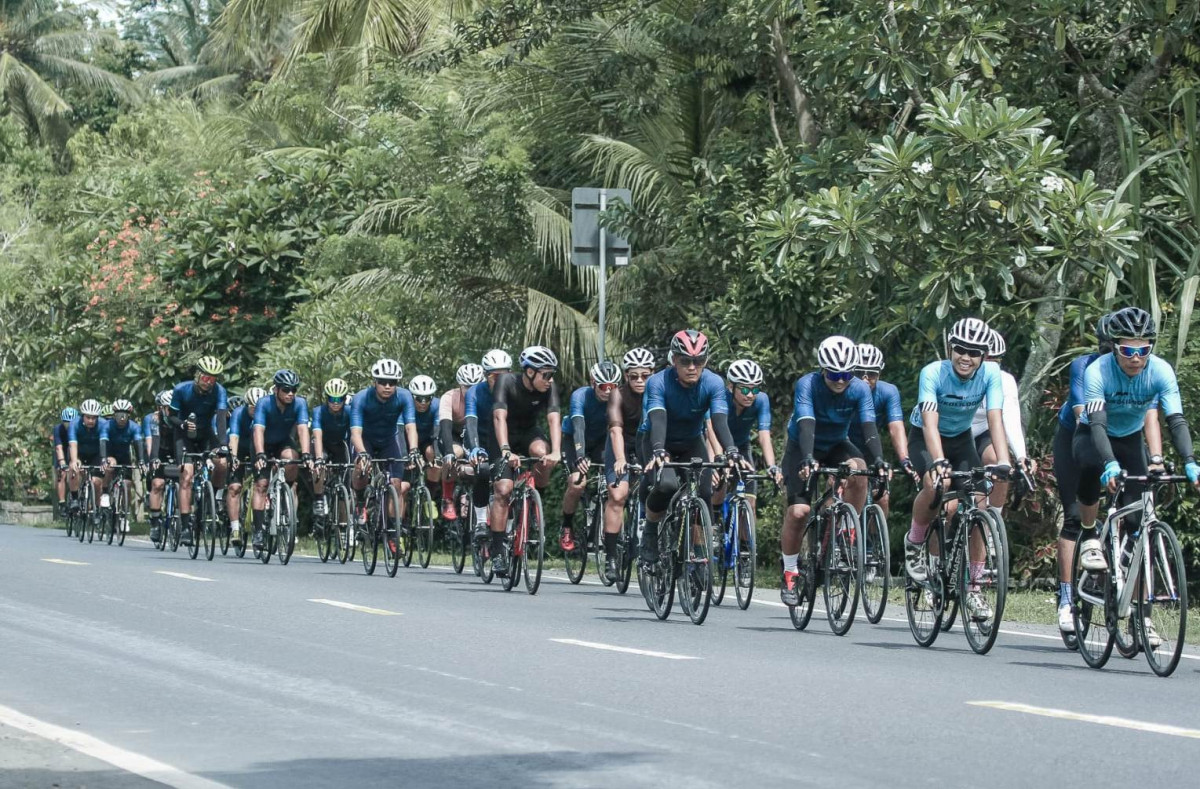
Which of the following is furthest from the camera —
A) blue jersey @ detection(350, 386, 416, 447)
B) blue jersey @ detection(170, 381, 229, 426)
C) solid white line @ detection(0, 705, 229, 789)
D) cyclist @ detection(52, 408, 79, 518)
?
cyclist @ detection(52, 408, 79, 518)

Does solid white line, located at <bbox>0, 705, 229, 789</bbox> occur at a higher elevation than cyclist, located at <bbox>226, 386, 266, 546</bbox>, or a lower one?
lower

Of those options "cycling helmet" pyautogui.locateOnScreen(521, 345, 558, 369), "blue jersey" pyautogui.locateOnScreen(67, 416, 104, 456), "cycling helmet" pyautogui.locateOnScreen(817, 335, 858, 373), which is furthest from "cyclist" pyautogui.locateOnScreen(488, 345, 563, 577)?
"blue jersey" pyautogui.locateOnScreen(67, 416, 104, 456)

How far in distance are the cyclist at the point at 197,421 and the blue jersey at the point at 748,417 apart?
304 inches

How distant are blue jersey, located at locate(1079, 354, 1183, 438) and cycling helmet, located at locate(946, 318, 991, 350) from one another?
113 centimetres

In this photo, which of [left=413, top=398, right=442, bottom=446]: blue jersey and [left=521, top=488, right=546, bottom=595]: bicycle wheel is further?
[left=413, top=398, right=442, bottom=446]: blue jersey

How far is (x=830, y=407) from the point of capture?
1345cm

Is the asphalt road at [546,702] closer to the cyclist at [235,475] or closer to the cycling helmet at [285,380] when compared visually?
the cycling helmet at [285,380]

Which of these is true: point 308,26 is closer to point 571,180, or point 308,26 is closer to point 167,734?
point 571,180

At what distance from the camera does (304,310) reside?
94.5 feet

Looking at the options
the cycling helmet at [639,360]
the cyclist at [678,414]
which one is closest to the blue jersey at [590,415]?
the cycling helmet at [639,360]

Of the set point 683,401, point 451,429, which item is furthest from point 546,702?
point 451,429

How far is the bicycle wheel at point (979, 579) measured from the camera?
455 inches

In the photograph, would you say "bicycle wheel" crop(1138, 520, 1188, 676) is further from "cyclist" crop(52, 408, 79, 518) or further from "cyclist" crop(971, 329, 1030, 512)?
"cyclist" crop(52, 408, 79, 518)

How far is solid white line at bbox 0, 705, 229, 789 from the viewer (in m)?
7.25
